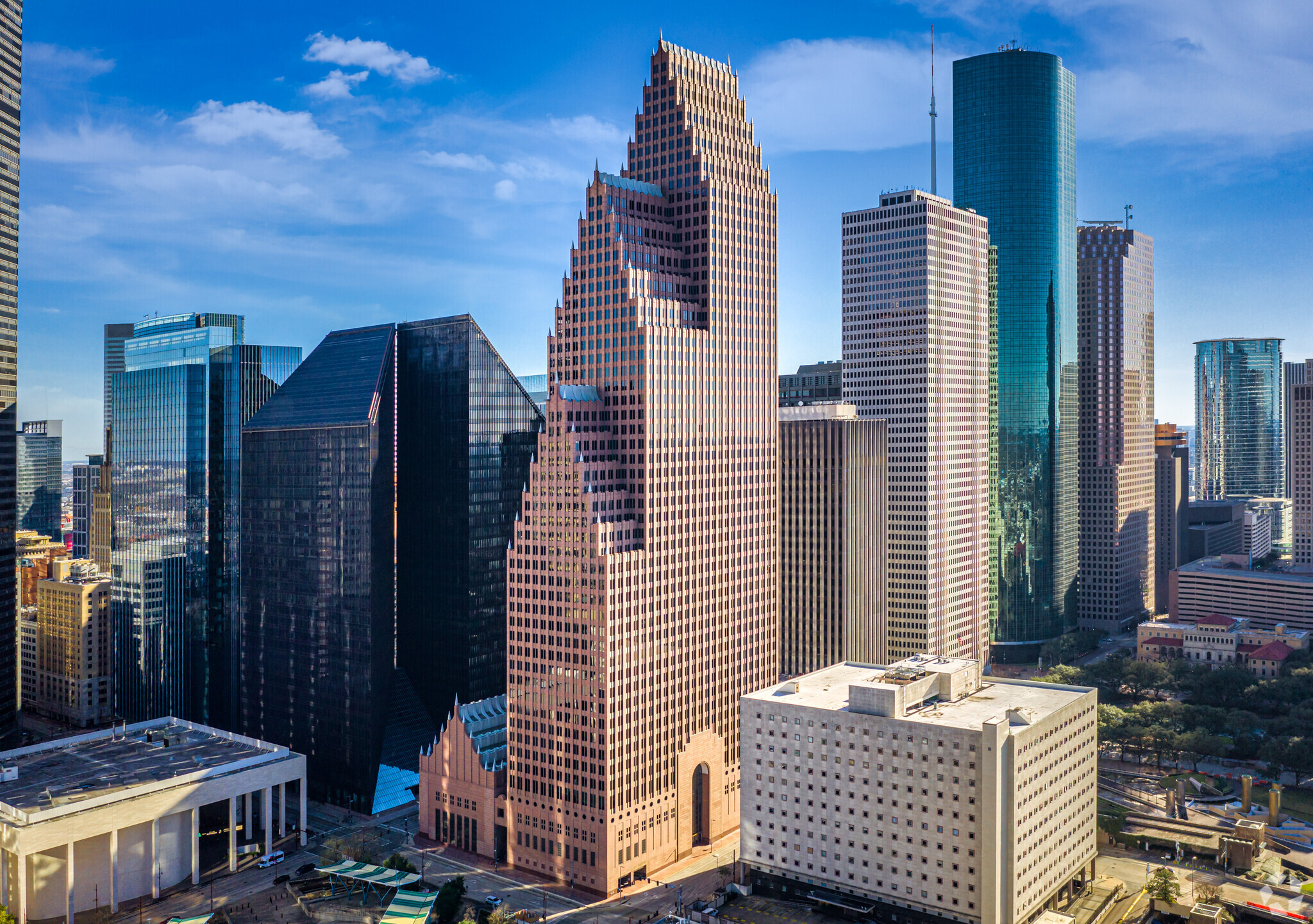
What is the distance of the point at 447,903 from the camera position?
627ft

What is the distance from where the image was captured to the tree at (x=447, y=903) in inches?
7525

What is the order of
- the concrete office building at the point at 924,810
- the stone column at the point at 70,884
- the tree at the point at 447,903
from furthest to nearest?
1. the stone column at the point at 70,884
2. the tree at the point at 447,903
3. the concrete office building at the point at 924,810

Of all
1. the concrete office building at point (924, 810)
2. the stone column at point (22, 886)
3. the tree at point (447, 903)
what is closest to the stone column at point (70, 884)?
the stone column at point (22, 886)

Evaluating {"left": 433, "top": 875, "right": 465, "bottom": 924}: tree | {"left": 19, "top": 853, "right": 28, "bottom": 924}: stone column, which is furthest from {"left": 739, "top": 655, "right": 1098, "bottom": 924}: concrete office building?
{"left": 19, "top": 853, "right": 28, "bottom": 924}: stone column

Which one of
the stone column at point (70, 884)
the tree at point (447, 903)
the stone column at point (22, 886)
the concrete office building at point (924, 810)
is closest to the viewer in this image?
Answer: the concrete office building at point (924, 810)

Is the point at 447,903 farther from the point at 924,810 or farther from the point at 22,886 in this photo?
the point at 924,810

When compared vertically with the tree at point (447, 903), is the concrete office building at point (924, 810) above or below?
above

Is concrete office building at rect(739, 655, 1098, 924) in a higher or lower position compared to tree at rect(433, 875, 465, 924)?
higher

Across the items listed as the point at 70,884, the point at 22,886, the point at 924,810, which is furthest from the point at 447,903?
the point at 924,810

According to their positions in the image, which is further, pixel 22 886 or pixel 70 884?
pixel 70 884

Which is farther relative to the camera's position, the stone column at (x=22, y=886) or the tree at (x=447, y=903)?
the tree at (x=447, y=903)

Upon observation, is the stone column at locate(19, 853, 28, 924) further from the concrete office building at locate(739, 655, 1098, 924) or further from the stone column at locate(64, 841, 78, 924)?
the concrete office building at locate(739, 655, 1098, 924)

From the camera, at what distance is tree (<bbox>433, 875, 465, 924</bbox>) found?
627 ft

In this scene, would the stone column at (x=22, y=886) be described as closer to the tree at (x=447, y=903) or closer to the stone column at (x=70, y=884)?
the stone column at (x=70, y=884)
